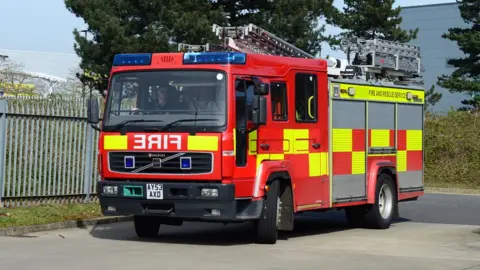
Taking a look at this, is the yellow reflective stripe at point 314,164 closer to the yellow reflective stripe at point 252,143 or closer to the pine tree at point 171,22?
the yellow reflective stripe at point 252,143

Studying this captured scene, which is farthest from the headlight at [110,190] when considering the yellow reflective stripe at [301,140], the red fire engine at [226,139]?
the yellow reflective stripe at [301,140]

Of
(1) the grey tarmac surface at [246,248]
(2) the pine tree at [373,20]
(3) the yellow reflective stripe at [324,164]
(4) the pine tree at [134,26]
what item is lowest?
(1) the grey tarmac surface at [246,248]

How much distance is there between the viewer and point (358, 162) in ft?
47.9

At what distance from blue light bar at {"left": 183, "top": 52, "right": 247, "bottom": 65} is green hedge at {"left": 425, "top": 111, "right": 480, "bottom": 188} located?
1750 centimetres

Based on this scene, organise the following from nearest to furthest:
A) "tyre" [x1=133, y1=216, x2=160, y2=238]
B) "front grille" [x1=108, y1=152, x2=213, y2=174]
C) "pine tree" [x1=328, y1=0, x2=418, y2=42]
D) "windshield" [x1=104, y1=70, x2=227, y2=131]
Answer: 1. "front grille" [x1=108, y1=152, x2=213, y2=174]
2. "windshield" [x1=104, y1=70, x2=227, y2=131]
3. "tyre" [x1=133, y1=216, x2=160, y2=238]
4. "pine tree" [x1=328, y1=0, x2=418, y2=42]

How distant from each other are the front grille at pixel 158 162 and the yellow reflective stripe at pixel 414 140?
5.89 meters

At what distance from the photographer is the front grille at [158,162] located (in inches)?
457

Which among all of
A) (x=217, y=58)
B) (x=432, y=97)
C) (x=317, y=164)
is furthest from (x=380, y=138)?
(x=432, y=97)

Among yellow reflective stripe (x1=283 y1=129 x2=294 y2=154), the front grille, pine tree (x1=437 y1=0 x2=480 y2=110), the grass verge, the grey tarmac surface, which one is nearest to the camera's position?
the grey tarmac surface

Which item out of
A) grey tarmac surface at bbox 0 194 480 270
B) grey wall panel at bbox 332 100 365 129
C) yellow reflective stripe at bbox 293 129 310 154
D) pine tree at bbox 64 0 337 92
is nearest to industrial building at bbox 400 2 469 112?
pine tree at bbox 64 0 337 92

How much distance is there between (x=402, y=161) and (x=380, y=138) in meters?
0.95

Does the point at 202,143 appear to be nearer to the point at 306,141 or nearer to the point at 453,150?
the point at 306,141

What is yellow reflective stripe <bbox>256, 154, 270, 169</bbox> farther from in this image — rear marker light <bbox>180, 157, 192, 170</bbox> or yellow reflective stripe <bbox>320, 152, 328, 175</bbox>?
yellow reflective stripe <bbox>320, 152, 328, 175</bbox>

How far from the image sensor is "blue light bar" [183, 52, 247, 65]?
468 inches
